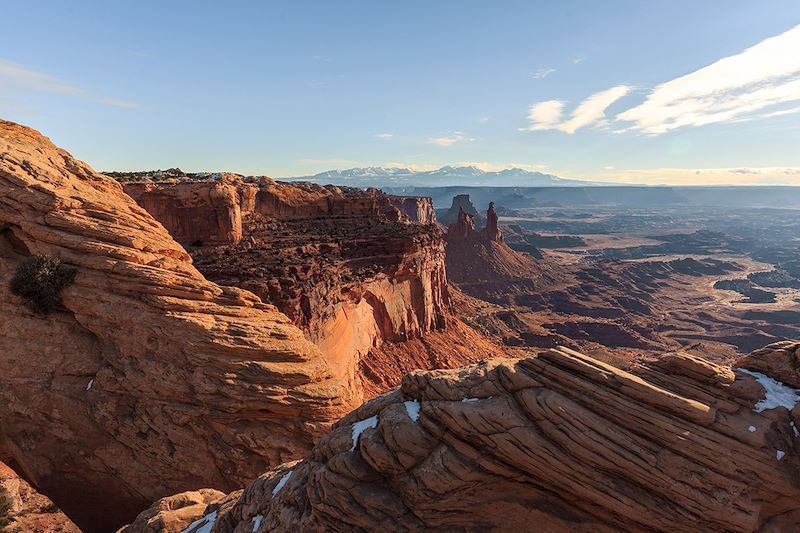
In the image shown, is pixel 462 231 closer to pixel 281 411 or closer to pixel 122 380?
pixel 281 411

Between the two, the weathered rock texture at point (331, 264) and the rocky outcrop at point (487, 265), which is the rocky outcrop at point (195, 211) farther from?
the rocky outcrop at point (487, 265)

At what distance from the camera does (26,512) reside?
19.3m

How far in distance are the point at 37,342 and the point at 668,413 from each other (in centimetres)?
2680

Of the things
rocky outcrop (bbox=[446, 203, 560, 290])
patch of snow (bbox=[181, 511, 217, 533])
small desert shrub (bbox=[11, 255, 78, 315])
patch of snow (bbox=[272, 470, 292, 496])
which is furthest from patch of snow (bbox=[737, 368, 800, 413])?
rocky outcrop (bbox=[446, 203, 560, 290])

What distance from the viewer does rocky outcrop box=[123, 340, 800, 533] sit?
10.7 metres

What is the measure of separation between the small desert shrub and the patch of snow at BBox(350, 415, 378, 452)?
16.7 metres

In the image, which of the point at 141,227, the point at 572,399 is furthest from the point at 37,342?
the point at 572,399

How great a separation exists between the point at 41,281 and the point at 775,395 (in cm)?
2999

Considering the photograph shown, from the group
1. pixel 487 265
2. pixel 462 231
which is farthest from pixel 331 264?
pixel 462 231

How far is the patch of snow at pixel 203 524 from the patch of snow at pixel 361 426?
24.6 feet

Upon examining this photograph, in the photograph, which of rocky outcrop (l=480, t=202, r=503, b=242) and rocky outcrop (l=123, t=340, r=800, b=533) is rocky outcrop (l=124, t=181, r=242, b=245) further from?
rocky outcrop (l=480, t=202, r=503, b=242)

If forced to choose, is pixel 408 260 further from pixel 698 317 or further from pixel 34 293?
pixel 698 317

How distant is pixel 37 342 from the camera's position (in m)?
19.8

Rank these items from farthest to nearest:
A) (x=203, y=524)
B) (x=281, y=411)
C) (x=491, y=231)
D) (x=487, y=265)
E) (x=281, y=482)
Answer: (x=491, y=231)
(x=487, y=265)
(x=281, y=411)
(x=203, y=524)
(x=281, y=482)
